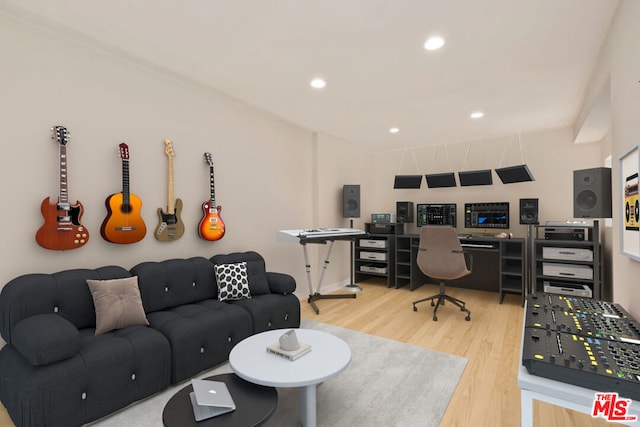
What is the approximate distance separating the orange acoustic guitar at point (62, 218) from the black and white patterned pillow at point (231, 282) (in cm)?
112

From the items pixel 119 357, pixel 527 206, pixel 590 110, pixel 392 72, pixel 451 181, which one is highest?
pixel 392 72

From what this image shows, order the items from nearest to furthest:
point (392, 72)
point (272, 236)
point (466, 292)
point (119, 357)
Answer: point (119, 357)
point (392, 72)
point (272, 236)
point (466, 292)

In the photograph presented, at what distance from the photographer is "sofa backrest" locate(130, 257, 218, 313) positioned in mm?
2570

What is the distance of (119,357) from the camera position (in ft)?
6.26

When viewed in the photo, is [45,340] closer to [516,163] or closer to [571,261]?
[571,261]

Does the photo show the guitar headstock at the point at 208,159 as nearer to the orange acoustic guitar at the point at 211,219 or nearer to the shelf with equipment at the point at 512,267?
the orange acoustic guitar at the point at 211,219

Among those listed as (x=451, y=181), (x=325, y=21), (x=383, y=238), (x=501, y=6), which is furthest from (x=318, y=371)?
(x=451, y=181)

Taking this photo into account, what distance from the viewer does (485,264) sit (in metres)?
5.01

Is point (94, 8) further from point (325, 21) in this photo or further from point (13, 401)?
point (13, 401)

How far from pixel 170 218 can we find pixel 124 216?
414 mm

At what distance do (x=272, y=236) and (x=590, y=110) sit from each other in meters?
3.60

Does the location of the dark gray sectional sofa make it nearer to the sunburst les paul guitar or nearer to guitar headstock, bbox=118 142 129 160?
the sunburst les paul guitar

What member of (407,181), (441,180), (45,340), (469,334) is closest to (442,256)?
(469,334)

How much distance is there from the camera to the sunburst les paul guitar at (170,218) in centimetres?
Answer: 292
